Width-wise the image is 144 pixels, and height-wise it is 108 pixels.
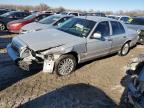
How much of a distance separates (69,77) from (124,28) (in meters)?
3.93

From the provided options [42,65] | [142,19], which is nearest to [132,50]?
[142,19]

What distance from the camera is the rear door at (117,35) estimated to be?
29.6 ft

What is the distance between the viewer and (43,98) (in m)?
5.74

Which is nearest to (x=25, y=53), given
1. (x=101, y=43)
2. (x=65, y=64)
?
(x=65, y=64)

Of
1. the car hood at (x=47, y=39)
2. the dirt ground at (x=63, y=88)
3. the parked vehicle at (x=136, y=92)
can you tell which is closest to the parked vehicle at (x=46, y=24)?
the dirt ground at (x=63, y=88)

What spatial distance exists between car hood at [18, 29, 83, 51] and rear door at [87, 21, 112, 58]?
20.9 inches

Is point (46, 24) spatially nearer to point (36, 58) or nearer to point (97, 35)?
point (97, 35)

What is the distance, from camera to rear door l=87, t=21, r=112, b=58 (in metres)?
7.88

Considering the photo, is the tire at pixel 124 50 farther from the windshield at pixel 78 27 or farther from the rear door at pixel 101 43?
the windshield at pixel 78 27

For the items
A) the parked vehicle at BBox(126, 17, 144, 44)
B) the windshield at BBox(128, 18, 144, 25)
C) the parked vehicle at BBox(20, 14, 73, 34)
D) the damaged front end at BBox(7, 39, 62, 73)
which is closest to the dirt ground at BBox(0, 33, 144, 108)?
the damaged front end at BBox(7, 39, 62, 73)

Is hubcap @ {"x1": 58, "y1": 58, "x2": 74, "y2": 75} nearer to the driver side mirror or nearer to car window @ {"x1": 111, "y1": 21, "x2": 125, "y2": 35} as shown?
the driver side mirror

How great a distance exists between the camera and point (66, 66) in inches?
287

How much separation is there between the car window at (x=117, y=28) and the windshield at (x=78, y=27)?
116 centimetres

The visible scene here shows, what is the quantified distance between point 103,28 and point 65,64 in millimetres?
2274
